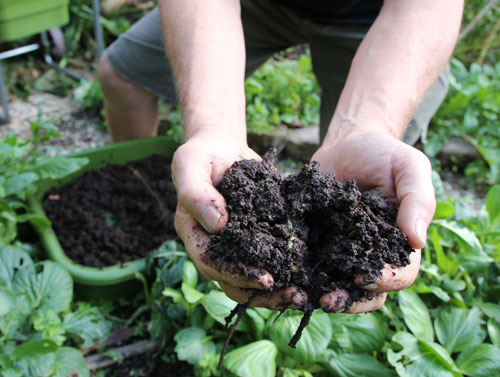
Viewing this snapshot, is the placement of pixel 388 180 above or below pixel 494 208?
above

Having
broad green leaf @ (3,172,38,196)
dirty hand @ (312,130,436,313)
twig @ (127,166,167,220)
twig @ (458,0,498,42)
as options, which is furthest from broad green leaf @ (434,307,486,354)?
twig @ (458,0,498,42)

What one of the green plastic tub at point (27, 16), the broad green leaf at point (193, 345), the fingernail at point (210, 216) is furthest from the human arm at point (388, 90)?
the green plastic tub at point (27, 16)

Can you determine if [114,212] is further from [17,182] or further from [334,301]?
[334,301]

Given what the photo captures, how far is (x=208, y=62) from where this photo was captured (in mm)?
1590

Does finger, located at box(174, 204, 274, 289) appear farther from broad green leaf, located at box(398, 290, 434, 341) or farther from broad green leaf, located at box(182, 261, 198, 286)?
broad green leaf, located at box(398, 290, 434, 341)

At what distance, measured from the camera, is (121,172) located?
107 inches

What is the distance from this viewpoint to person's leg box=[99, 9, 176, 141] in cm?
231

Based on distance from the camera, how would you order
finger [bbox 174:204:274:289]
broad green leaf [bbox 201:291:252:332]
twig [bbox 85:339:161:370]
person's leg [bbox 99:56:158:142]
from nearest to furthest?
finger [bbox 174:204:274:289], broad green leaf [bbox 201:291:252:332], twig [bbox 85:339:161:370], person's leg [bbox 99:56:158:142]

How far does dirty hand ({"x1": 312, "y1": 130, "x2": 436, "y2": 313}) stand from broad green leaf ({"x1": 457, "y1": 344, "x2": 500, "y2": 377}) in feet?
2.01

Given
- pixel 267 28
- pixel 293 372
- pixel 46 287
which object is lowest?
pixel 293 372

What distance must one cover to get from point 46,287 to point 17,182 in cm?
49

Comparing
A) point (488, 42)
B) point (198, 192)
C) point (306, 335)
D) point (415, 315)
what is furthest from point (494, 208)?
point (488, 42)

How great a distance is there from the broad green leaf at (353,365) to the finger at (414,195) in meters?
0.67

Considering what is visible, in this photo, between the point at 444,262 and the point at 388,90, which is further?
the point at 444,262
